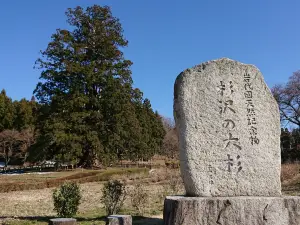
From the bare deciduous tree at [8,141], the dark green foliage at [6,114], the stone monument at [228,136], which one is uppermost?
the dark green foliage at [6,114]

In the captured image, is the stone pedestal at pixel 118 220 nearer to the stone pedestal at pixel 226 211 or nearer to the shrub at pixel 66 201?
the stone pedestal at pixel 226 211

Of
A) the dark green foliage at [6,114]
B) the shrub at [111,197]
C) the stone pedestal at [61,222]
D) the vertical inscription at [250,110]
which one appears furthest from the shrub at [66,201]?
the dark green foliage at [6,114]

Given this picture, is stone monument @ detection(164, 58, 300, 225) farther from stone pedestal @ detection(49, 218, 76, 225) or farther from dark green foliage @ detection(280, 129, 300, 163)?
dark green foliage @ detection(280, 129, 300, 163)

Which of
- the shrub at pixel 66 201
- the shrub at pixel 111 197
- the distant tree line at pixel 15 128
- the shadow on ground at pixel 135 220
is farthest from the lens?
the distant tree line at pixel 15 128

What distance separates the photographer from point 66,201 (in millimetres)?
10461

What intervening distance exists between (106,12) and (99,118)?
35.6 ft

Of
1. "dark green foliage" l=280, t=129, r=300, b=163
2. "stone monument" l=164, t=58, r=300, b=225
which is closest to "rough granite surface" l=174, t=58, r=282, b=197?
"stone monument" l=164, t=58, r=300, b=225

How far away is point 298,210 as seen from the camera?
6.57 m

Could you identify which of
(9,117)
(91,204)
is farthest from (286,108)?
(9,117)

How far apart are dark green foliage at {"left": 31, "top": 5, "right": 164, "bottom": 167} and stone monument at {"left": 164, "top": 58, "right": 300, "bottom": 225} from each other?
24346 millimetres

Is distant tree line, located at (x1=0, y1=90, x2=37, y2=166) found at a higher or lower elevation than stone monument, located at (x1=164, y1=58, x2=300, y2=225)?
higher

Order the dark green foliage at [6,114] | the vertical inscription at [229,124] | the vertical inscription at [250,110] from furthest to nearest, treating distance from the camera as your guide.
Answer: the dark green foliage at [6,114]
the vertical inscription at [250,110]
the vertical inscription at [229,124]

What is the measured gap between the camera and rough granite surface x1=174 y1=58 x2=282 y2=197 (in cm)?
689

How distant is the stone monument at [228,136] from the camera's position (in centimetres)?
684
